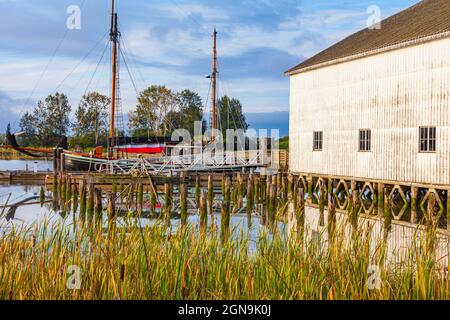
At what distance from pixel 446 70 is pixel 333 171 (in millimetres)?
8503

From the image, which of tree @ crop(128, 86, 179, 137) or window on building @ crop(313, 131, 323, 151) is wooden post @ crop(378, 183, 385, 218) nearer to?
window on building @ crop(313, 131, 323, 151)

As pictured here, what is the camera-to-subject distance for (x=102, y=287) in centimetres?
711

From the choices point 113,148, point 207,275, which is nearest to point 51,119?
point 113,148

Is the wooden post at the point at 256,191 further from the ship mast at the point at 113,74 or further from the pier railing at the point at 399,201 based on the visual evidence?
the ship mast at the point at 113,74

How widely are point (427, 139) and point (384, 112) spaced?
2.81 m

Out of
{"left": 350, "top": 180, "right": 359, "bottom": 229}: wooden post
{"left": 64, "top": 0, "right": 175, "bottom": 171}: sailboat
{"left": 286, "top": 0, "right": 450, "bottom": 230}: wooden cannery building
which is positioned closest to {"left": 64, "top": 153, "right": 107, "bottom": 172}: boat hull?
{"left": 64, "top": 0, "right": 175, "bottom": 171}: sailboat

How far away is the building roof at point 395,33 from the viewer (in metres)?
23.3

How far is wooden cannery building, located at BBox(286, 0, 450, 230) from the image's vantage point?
2219 centimetres

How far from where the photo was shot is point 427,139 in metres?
22.7

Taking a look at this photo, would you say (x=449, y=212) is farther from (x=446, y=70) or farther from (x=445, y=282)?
(x=445, y=282)

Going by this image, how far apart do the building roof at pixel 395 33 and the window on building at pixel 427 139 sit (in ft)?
12.4

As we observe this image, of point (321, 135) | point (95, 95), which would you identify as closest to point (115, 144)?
point (321, 135)

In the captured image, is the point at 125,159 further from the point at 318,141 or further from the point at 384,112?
the point at 384,112
